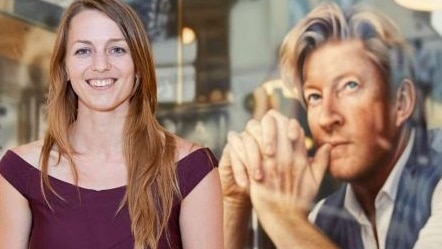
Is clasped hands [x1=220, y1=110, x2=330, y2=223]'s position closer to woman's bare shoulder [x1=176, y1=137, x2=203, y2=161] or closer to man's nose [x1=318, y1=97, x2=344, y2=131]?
man's nose [x1=318, y1=97, x2=344, y2=131]

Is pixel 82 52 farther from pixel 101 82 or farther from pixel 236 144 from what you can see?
pixel 236 144

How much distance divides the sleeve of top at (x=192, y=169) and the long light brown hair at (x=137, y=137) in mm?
14

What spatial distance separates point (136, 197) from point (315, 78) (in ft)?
5.14

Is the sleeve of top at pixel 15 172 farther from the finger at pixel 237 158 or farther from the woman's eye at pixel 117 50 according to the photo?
the finger at pixel 237 158

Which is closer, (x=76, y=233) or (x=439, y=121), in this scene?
(x=76, y=233)

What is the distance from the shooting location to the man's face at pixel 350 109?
2.86m

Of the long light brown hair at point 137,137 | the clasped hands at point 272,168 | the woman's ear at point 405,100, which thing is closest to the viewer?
the long light brown hair at point 137,137

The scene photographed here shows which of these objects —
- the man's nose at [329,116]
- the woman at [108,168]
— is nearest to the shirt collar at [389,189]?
the man's nose at [329,116]

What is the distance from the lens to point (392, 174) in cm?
288

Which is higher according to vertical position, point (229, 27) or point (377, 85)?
point (229, 27)

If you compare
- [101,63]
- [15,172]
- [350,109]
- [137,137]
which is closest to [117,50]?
[101,63]

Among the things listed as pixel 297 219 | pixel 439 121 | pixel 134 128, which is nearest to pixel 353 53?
pixel 439 121

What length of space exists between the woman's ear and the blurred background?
2.6 inches

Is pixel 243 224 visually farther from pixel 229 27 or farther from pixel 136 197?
pixel 136 197
